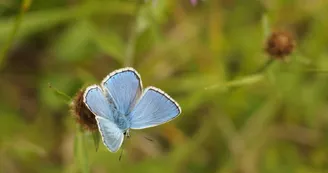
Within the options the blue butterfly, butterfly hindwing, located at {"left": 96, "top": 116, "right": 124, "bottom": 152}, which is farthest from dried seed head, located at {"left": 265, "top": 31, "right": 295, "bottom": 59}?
butterfly hindwing, located at {"left": 96, "top": 116, "right": 124, "bottom": 152}

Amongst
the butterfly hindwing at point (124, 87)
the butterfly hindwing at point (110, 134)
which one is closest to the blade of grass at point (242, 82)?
the butterfly hindwing at point (124, 87)

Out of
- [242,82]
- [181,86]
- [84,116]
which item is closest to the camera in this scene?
[84,116]

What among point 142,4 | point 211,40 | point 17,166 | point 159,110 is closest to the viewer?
point 159,110

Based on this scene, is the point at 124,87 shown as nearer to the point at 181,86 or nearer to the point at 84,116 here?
the point at 84,116

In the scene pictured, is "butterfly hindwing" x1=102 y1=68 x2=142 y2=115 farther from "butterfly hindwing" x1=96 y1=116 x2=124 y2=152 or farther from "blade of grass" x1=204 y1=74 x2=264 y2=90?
"blade of grass" x1=204 y1=74 x2=264 y2=90

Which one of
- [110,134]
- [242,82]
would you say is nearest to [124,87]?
[110,134]

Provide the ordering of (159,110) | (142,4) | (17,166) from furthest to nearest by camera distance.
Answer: (17,166) < (142,4) < (159,110)

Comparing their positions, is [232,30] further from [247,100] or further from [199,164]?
[199,164]

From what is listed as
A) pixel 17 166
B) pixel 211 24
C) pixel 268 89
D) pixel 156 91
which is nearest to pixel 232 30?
pixel 211 24
